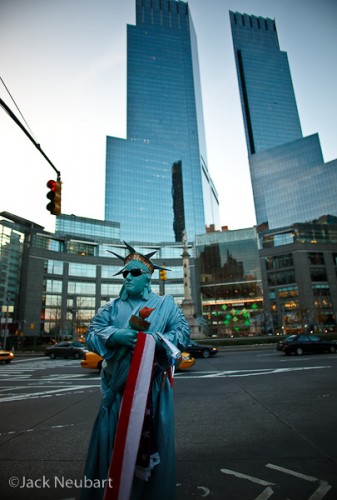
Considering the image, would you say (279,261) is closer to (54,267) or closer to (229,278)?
(229,278)

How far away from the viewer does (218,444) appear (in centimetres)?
391

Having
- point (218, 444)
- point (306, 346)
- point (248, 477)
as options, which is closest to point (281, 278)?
point (306, 346)

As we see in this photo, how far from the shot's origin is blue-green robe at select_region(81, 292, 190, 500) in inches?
82.1

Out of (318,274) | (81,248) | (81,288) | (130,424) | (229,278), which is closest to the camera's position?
(130,424)

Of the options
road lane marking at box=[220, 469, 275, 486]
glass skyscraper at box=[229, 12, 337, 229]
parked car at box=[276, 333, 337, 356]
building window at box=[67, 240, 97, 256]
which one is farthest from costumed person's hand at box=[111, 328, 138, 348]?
glass skyscraper at box=[229, 12, 337, 229]

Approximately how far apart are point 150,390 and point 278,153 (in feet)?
516

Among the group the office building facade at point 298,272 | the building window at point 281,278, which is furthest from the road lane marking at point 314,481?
the building window at point 281,278

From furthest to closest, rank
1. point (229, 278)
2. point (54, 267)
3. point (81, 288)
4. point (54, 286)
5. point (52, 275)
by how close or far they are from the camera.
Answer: point (229, 278)
point (81, 288)
point (54, 267)
point (52, 275)
point (54, 286)

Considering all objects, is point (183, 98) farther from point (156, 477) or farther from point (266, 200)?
point (156, 477)

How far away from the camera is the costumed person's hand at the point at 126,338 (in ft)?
7.31

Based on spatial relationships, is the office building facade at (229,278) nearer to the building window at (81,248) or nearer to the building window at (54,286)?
the building window at (81,248)

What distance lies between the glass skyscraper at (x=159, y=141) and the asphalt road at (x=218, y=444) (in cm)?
10548

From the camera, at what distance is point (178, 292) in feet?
300

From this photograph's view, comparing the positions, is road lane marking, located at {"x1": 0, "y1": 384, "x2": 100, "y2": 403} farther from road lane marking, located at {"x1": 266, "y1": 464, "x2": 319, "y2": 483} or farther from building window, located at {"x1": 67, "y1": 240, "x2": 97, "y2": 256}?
building window, located at {"x1": 67, "y1": 240, "x2": 97, "y2": 256}
